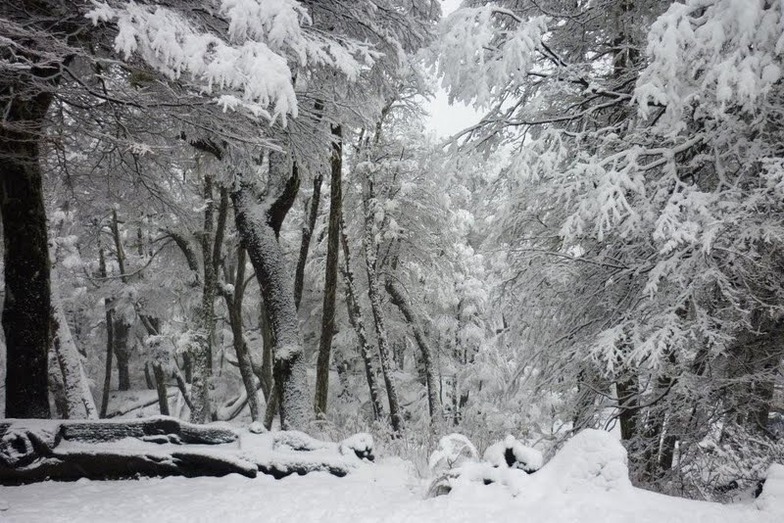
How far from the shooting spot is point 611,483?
3305 millimetres

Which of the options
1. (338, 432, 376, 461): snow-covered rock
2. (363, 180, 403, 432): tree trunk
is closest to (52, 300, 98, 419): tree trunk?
(338, 432, 376, 461): snow-covered rock

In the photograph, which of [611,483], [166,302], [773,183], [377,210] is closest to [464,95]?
[773,183]

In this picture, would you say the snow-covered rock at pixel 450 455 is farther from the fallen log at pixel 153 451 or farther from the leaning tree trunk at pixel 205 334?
the leaning tree trunk at pixel 205 334

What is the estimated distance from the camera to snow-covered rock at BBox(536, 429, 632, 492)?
10.9 feet

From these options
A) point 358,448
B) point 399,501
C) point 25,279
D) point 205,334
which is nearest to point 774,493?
point 399,501

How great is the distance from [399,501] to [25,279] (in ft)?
16.4

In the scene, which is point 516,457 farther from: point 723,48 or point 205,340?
point 205,340

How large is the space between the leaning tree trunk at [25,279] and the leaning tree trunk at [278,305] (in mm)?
2690

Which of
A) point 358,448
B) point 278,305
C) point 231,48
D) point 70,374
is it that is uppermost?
point 231,48

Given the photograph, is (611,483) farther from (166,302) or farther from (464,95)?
(166,302)

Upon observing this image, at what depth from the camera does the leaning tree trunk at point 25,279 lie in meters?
5.54

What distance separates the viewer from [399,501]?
403 centimetres

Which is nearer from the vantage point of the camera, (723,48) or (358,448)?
(723,48)

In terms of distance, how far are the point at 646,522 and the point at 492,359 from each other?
1552 cm
